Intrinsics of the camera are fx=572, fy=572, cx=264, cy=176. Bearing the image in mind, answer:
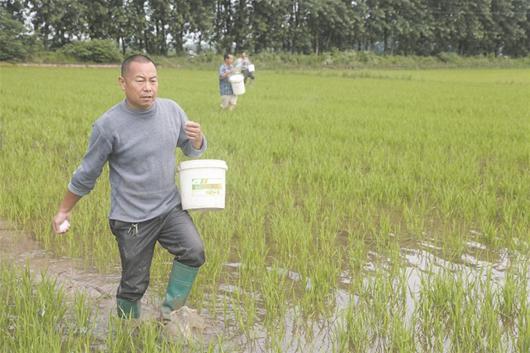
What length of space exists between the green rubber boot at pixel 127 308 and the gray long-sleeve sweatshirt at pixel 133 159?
0.33m

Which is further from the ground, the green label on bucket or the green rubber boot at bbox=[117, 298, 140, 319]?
the green label on bucket

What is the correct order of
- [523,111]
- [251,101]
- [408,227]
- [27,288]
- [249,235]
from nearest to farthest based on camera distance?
[27,288] → [249,235] → [408,227] → [523,111] → [251,101]

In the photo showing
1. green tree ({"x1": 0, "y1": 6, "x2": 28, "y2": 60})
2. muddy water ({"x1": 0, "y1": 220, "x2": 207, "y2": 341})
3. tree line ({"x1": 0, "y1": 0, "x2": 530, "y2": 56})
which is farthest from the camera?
tree line ({"x1": 0, "y1": 0, "x2": 530, "y2": 56})

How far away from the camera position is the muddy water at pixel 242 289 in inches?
84.7

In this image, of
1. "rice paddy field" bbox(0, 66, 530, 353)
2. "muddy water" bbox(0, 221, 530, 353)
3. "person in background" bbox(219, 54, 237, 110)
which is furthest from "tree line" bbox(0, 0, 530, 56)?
"muddy water" bbox(0, 221, 530, 353)

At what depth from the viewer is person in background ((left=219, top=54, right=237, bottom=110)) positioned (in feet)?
29.5

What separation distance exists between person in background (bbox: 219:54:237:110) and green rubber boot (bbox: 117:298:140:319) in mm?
7085

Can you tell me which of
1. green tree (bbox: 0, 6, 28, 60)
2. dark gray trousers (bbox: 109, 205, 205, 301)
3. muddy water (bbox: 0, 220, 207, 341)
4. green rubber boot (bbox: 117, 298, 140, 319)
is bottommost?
muddy water (bbox: 0, 220, 207, 341)

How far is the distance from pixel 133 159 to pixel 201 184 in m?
0.28

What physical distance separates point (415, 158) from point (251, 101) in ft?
21.6

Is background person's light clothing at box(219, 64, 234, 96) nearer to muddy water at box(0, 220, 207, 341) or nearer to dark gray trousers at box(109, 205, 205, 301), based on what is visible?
muddy water at box(0, 220, 207, 341)

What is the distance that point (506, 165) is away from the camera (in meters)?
5.29

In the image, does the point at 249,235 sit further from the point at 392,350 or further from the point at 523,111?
the point at 523,111

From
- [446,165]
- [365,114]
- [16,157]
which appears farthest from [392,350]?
[365,114]
